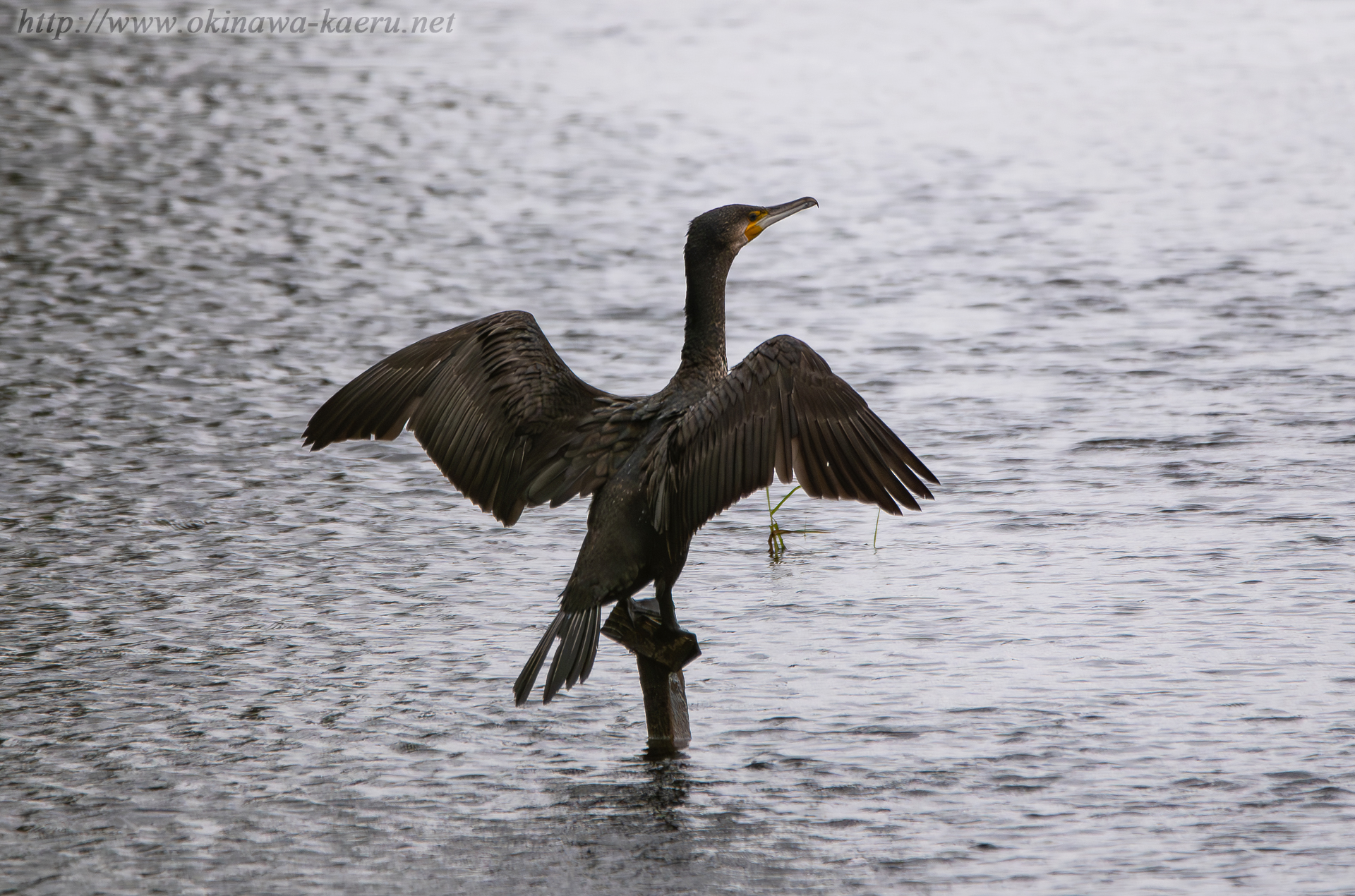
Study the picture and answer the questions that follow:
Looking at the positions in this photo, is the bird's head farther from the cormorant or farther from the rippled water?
the rippled water

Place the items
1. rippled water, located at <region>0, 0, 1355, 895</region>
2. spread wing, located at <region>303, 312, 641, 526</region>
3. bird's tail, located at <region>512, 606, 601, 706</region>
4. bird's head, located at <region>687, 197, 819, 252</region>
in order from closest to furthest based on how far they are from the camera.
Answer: rippled water, located at <region>0, 0, 1355, 895</region> < bird's tail, located at <region>512, 606, 601, 706</region> < spread wing, located at <region>303, 312, 641, 526</region> < bird's head, located at <region>687, 197, 819, 252</region>

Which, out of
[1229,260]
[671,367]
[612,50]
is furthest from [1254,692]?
[612,50]

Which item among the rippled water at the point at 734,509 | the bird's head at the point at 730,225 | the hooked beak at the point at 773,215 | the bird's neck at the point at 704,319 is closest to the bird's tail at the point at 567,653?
the rippled water at the point at 734,509

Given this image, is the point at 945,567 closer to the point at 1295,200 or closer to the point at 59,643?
the point at 59,643

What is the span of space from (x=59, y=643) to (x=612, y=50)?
1492cm

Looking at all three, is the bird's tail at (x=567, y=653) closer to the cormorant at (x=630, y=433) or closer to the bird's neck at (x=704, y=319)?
the cormorant at (x=630, y=433)

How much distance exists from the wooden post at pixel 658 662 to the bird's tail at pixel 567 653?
0.40ft

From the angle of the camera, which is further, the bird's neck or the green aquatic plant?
the green aquatic plant

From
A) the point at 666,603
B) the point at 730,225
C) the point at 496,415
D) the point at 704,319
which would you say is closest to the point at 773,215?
the point at 730,225

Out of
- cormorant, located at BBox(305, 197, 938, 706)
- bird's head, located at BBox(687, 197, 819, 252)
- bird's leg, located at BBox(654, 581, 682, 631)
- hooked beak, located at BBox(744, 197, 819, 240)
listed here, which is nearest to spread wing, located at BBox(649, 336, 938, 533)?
cormorant, located at BBox(305, 197, 938, 706)

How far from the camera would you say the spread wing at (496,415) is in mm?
6223

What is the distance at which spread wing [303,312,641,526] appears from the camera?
20.4 feet

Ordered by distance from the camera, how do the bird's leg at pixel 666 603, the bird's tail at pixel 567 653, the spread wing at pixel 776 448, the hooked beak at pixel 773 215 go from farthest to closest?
the hooked beak at pixel 773 215 → the bird's leg at pixel 666 603 → the spread wing at pixel 776 448 → the bird's tail at pixel 567 653

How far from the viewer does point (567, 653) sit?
5594mm
